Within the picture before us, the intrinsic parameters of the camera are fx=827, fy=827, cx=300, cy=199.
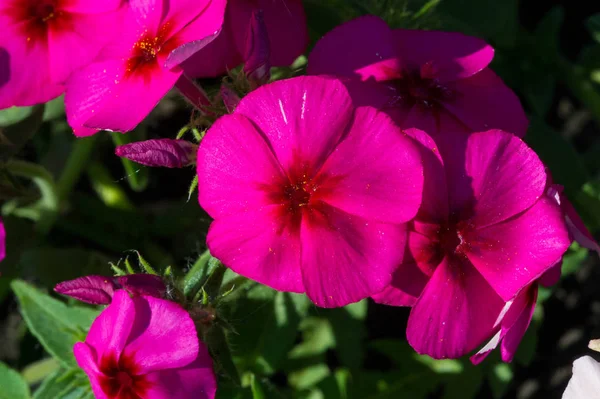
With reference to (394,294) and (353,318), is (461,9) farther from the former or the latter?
(394,294)

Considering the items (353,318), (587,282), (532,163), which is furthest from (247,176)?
(587,282)

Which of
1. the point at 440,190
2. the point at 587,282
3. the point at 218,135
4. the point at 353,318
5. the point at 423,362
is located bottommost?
the point at 587,282

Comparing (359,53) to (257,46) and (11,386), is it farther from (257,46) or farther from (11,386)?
(11,386)

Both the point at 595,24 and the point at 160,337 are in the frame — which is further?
the point at 595,24

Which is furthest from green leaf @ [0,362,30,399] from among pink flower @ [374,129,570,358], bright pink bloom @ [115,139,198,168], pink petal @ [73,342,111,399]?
pink flower @ [374,129,570,358]

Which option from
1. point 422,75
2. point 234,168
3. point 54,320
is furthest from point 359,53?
point 54,320

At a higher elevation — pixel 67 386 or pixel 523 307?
pixel 523 307

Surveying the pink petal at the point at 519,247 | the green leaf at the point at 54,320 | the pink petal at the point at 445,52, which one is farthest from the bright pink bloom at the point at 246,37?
the green leaf at the point at 54,320

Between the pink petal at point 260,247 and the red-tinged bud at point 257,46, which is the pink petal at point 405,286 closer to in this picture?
the pink petal at point 260,247
